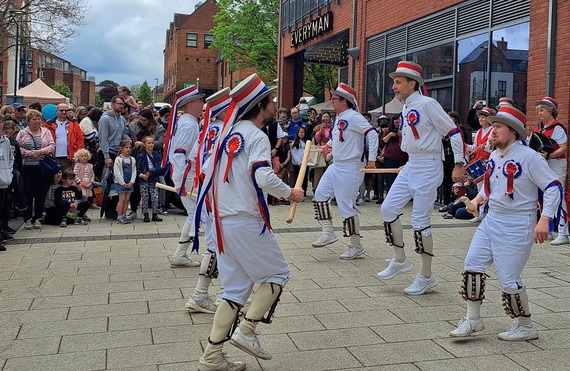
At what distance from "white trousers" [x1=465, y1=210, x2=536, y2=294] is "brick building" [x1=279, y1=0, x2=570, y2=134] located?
6531 millimetres

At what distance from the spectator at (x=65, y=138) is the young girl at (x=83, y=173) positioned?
0.77ft

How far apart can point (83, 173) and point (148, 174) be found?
1.33 m

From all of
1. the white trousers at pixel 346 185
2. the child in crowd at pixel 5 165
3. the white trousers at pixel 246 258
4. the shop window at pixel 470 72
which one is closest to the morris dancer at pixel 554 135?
the white trousers at pixel 346 185

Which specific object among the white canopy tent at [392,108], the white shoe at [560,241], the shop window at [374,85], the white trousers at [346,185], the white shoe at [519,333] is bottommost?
the white shoe at [519,333]

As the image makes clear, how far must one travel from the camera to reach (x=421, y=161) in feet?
22.2

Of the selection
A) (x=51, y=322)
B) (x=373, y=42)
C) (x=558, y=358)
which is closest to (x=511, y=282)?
A: (x=558, y=358)

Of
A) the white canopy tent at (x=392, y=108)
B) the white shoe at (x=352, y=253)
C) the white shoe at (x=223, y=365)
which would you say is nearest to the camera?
the white shoe at (x=223, y=365)

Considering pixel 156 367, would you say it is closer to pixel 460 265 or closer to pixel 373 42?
pixel 460 265

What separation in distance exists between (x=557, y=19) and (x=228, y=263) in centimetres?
881

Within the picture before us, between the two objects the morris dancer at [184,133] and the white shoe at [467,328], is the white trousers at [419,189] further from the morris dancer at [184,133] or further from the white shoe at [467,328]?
the morris dancer at [184,133]

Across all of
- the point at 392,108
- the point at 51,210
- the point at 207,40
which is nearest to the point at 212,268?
the point at 51,210

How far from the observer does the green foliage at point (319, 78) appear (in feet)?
127

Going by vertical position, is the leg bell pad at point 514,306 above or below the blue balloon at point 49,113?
below

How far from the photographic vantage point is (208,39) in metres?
77.8
